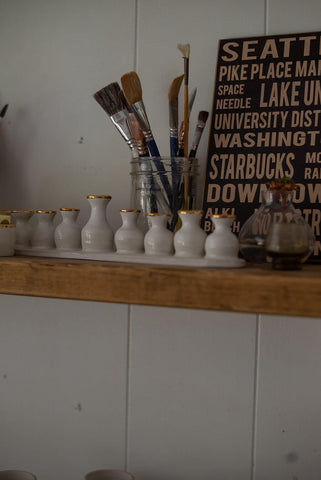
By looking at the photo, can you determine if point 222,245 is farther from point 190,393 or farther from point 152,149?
point 190,393

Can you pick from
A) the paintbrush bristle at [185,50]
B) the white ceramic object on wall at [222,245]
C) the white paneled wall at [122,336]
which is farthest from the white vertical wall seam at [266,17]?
the white ceramic object on wall at [222,245]

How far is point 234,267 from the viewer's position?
646mm

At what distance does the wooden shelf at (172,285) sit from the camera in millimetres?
562

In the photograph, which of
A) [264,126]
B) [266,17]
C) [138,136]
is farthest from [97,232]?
[266,17]

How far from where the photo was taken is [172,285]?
60cm

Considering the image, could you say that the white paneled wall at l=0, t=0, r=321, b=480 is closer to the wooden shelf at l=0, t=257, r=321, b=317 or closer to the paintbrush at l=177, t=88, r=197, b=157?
the paintbrush at l=177, t=88, r=197, b=157

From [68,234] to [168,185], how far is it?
0.54 feet

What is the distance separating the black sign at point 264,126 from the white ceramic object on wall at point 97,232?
0.15 meters

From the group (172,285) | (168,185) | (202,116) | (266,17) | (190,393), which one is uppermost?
(266,17)

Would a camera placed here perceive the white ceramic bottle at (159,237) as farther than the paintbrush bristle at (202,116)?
No

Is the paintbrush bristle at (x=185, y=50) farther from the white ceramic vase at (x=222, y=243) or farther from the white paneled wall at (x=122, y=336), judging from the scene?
the white ceramic vase at (x=222, y=243)

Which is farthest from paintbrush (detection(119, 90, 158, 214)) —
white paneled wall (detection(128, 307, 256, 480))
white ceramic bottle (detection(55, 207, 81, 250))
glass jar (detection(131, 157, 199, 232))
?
white paneled wall (detection(128, 307, 256, 480))

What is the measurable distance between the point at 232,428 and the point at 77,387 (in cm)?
28

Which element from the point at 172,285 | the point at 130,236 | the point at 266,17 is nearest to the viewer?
the point at 172,285
